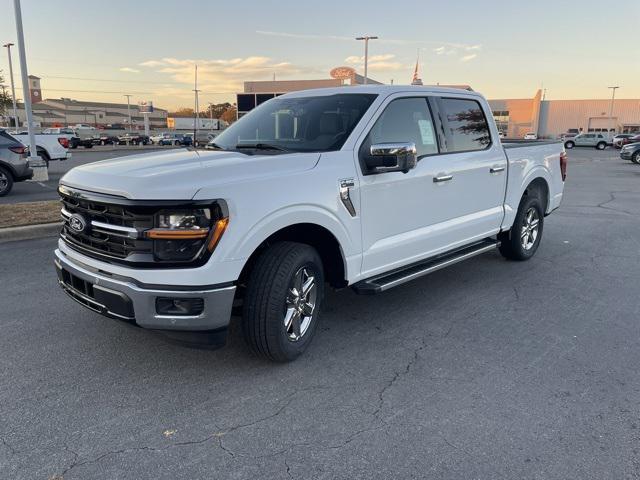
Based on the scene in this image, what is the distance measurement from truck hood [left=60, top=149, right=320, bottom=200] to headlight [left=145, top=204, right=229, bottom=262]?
13 centimetres

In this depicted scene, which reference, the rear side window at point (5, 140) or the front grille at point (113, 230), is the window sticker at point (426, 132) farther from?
the rear side window at point (5, 140)

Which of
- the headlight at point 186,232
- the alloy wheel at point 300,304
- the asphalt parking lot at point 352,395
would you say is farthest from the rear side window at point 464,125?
the headlight at point 186,232

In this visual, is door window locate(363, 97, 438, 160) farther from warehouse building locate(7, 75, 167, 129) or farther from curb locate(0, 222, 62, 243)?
warehouse building locate(7, 75, 167, 129)

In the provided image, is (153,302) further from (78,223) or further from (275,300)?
(78,223)

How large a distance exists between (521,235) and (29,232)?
22.3 feet

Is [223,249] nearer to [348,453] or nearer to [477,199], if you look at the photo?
[348,453]

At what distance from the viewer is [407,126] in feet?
14.8

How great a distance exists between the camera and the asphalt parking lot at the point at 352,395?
262 centimetres

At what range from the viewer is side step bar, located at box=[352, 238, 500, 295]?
4.02m

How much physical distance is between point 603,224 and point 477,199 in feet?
17.1

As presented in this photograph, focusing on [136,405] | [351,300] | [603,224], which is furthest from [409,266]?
[603,224]

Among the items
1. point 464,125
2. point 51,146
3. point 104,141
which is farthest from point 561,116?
point 464,125

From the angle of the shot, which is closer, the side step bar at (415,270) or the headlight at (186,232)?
the headlight at (186,232)

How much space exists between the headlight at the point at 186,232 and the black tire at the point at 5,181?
1061 cm
